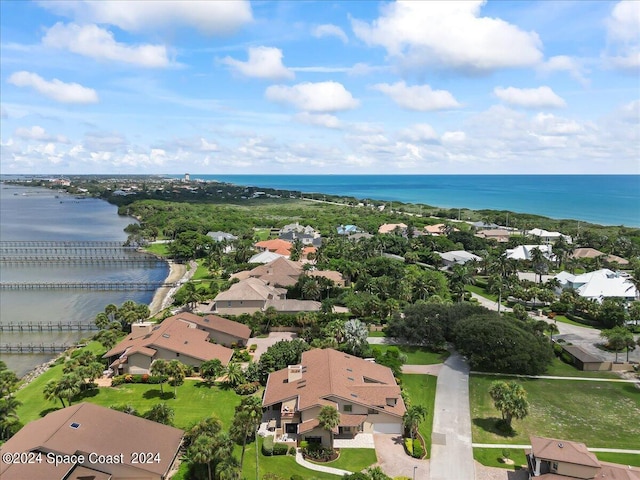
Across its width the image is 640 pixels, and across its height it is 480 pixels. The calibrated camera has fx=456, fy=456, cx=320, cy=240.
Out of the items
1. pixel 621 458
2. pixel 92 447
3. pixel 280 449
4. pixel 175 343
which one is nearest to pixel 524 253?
pixel 621 458

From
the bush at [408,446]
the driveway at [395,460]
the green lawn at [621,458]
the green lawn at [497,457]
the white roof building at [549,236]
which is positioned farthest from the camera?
the white roof building at [549,236]

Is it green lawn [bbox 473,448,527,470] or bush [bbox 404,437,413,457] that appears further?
bush [bbox 404,437,413,457]

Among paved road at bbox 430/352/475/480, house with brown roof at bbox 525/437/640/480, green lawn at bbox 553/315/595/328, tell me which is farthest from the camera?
green lawn at bbox 553/315/595/328

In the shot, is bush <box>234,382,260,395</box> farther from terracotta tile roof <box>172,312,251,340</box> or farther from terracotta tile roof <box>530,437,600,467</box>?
terracotta tile roof <box>530,437,600,467</box>

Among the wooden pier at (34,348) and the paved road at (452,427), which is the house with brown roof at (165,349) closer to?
the wooden pier at (34,348)

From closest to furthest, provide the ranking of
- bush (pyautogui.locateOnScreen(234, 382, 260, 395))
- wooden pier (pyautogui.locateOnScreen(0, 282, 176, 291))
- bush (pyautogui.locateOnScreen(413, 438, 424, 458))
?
bush (pyautogui.locateOnScreen(413, 438, 424, 458))
bush (pyautogui.locateOnScreen(234, 382, 260, 395))
wooden pier (pyautogui.locateOnScreen(0, 282, 176, 291))

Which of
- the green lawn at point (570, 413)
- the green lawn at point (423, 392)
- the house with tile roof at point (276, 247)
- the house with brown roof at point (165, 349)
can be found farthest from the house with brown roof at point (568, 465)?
the house with tile roof at point (276, 247)

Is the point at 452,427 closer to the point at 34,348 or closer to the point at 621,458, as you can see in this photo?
the point at 621,458

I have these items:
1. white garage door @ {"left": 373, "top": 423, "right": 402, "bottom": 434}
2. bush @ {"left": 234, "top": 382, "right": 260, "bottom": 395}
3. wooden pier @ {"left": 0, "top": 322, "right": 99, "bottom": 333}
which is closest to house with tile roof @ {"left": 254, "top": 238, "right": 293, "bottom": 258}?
wooden pier @ {"left": 0, "top": 322, "right": 99, "bottom": 333}
